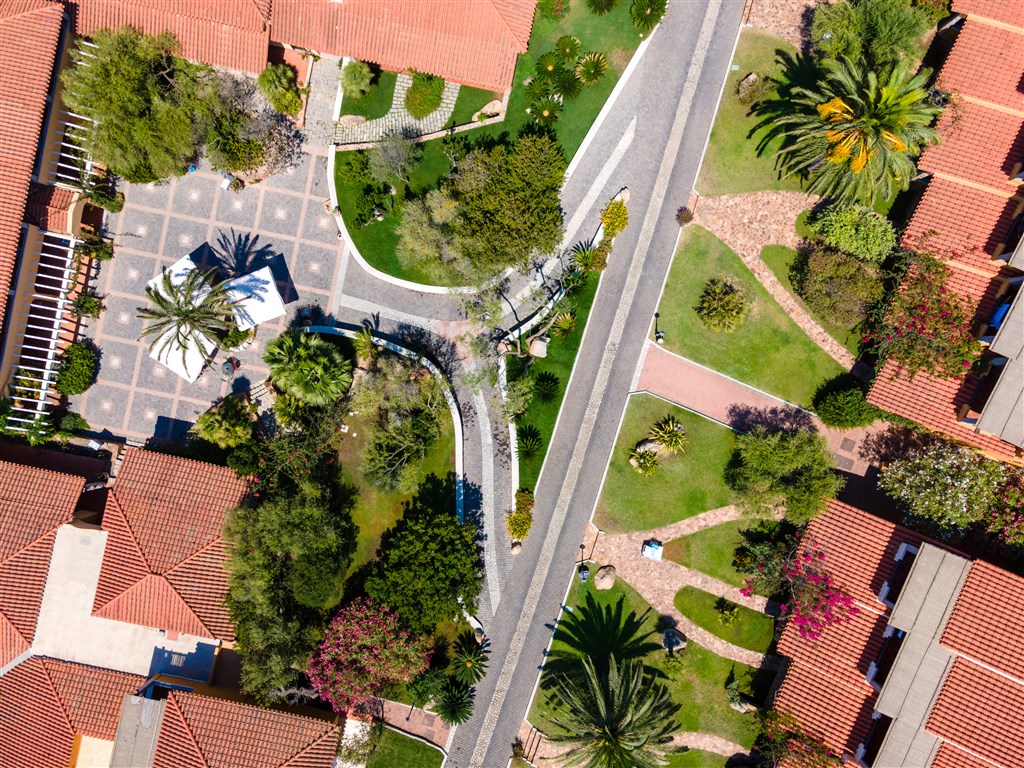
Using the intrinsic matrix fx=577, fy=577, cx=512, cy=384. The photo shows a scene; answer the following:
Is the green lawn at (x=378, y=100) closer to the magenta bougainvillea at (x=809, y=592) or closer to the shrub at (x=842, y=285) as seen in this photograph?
the shrub at (x=842, y=285)

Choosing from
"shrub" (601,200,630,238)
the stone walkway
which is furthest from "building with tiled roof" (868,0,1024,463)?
the stone walkway

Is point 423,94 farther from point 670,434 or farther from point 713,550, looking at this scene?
point 713,550

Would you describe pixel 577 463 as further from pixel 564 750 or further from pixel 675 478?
pixel 564 750

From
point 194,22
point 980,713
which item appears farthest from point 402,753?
point 194,22

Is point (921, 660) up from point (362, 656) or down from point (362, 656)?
up

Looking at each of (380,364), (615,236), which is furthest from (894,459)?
(380,364)

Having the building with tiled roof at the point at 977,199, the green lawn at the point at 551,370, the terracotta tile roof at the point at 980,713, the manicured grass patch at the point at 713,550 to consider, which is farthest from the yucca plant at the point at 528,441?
the terracotta tile roof at the point at 980,713
